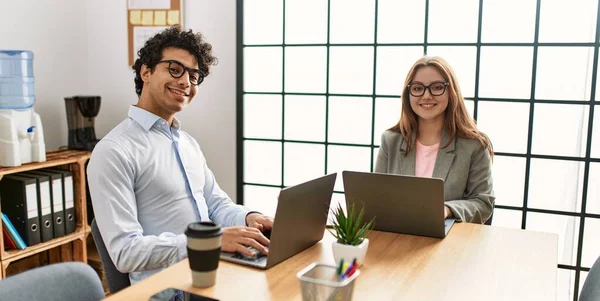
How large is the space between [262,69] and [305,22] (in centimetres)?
39

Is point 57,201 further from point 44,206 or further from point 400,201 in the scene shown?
point 400,201

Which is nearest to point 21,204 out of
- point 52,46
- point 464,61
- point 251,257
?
point 52,46

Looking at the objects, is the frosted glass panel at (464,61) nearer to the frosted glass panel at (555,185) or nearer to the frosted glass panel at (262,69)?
the frosted glass panel at (555,185)

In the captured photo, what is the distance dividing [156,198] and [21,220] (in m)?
1.38

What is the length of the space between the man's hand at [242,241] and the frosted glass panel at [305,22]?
1879mm

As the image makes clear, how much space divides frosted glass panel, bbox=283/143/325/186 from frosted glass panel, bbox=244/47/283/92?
0.38m

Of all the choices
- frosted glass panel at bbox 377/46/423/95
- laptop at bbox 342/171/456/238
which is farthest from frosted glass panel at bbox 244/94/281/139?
laptop at bbox 342/171/456/238

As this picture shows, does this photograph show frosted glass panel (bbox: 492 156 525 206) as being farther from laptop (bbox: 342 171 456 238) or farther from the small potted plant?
the small potted plant

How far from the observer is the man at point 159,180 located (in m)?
1.67

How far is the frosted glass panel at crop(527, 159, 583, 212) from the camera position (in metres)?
2.79

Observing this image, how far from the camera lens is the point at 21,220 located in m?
2.86

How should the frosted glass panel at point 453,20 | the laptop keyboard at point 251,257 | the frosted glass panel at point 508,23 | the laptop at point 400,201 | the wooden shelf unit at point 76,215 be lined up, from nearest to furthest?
the laptop keyboard at point 251,257 → the laptop at point 400,201 → the frosted glass panel at point 508,23 → the frosted glass panel at point 453,20 → the wooden shelf unit at point 76,215

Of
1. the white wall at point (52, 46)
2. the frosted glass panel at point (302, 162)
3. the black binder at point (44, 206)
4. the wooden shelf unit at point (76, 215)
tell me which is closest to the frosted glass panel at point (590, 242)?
the frosted glass panel at point (302, 162)

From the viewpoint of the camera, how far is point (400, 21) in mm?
2990
